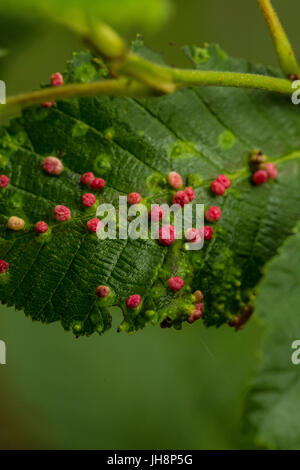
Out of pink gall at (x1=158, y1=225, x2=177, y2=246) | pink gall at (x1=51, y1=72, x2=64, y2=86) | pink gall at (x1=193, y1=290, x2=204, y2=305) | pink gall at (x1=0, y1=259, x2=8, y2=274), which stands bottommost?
pink gall at (x1=193, y1=290, x2=204, y2=305)

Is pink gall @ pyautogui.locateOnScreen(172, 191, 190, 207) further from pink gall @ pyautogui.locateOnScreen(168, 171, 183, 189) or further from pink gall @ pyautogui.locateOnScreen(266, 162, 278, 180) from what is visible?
pink gall @ pyautogui.locateOnScreen(266, 162, 278, 180)

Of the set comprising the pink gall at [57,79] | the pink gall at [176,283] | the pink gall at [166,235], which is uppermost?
the pink gall at [57,79]

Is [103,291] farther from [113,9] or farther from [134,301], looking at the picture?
[113,9]

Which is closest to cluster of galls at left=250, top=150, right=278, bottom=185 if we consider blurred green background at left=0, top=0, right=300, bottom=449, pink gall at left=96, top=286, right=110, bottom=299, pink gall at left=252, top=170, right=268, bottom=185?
pink gall at left=252, top=170, right=268, bottom=185

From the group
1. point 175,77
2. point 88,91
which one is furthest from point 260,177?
point 88,91

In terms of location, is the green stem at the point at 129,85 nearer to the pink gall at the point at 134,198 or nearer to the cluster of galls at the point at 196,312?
the pink gall at the point at 134,198

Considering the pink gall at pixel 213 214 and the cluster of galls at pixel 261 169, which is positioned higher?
the cluster of galls at pixel 261 169

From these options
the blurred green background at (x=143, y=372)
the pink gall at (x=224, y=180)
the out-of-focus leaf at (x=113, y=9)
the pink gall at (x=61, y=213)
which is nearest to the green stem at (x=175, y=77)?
the out-of-focus leaf at (x=113, y=9)
